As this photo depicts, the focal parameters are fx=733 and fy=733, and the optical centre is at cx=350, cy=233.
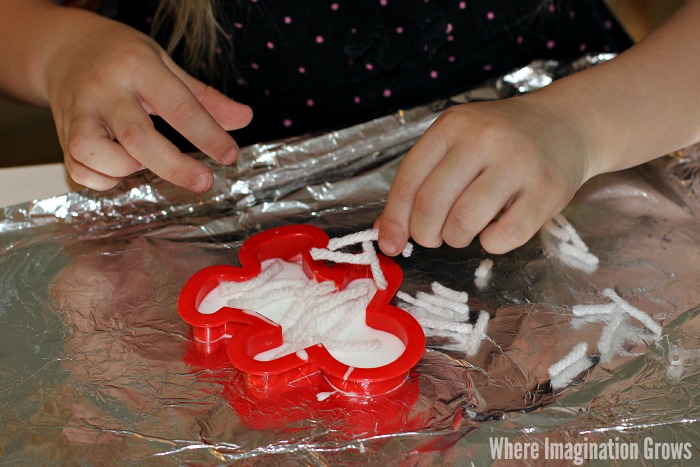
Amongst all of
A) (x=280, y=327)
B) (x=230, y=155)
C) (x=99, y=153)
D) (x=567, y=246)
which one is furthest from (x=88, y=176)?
(x=567, y=246)

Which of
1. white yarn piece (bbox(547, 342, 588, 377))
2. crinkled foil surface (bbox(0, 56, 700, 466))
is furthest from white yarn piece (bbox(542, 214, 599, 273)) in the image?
white yarn piece (bbox(547, 342, 588, 377))

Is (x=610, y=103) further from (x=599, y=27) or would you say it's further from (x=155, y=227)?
(x=155, y=227)

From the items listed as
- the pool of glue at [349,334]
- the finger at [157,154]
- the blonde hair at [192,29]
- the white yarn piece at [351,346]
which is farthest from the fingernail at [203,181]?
the blonde hair at [192,29]

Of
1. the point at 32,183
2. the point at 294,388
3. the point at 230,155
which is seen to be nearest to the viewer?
the point at 294,388

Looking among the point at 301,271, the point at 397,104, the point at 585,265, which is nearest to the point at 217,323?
the point at 301,271

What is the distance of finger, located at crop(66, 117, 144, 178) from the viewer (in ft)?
2.43

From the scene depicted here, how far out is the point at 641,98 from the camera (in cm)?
78

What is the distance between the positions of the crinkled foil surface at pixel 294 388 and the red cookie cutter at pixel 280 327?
0.06 ft

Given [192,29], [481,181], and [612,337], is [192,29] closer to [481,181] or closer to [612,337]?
[481,181]

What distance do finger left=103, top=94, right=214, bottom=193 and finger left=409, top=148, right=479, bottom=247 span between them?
0.22 metres

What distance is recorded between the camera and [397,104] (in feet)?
3.45

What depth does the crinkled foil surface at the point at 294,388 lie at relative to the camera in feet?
1.94

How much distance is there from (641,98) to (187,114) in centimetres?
48

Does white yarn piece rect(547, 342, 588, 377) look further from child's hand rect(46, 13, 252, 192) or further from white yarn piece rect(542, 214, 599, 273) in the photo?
child's hand rect(46, 13, 252, 192)
